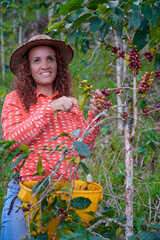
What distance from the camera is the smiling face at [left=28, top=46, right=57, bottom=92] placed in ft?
6.87

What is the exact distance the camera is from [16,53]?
2.19 meters

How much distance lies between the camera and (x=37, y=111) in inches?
69.7

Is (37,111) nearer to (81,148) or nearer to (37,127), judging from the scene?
(37,127)

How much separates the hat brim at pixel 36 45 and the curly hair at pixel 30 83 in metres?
0.05

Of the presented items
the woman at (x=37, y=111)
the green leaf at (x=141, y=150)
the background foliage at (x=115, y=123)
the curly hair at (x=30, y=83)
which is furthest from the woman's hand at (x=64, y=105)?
the green leaf at (x=141, y=150)

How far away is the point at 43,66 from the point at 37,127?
0.55 meters

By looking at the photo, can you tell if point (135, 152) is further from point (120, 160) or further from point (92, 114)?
point (92, 114)

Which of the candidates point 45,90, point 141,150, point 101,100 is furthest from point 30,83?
point 141,150

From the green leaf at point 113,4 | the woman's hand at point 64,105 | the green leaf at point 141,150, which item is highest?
the green leaf at point 113,4

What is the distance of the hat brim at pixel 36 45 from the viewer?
211cm

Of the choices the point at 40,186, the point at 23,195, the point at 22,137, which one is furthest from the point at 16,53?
the point at 40,186

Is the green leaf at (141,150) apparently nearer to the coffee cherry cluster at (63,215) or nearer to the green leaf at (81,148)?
the coffee cherry cluster at (63,215)

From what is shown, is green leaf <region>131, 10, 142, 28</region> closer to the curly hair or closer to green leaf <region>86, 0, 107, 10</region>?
green leaf <region>86, 0, 107, 10</region>

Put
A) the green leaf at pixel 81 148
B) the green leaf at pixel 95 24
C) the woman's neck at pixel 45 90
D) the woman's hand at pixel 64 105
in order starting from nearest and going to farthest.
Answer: the green leaf at pixel 81 148 → the green leaf at pixel 95 24 → the woman's hand at pixel 64 105 → the woman's neck at pixel 45 90
